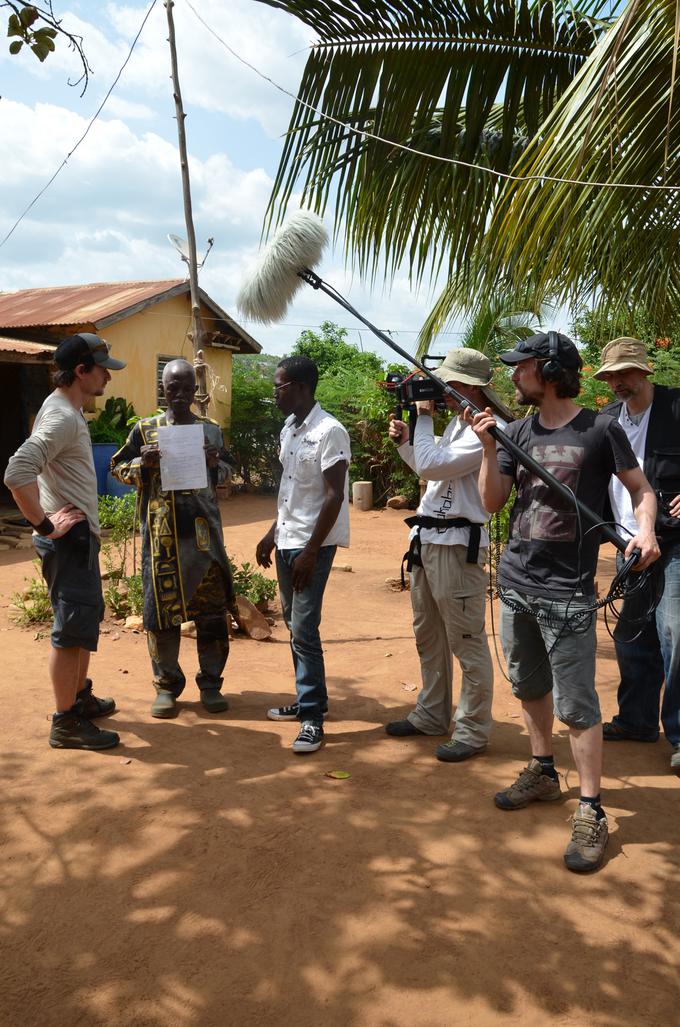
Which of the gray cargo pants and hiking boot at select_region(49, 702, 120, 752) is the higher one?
the gray cargo pants

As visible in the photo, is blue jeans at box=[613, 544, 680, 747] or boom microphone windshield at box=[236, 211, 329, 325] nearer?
boom microphone windshield at box=[236, 211, 329, 325]

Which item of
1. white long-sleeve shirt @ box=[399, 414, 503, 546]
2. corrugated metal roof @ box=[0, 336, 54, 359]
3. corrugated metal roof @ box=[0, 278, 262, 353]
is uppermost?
corrugated metal roof @ box=[0, 278, 262, 353]

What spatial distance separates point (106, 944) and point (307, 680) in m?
1.88

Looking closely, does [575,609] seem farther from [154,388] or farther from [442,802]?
[154,388]

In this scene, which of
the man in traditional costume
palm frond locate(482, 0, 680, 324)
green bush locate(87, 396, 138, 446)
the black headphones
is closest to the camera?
the black headphones

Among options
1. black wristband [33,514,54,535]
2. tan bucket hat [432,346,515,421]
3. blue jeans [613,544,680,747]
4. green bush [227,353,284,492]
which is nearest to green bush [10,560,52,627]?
black wristband [33,514,54,535]

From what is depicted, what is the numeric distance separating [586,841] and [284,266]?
3.02m

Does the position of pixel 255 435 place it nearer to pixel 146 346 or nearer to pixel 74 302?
pixel 146 346

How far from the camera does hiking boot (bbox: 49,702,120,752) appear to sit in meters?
4.27

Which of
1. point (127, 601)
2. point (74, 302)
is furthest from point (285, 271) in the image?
point (74, 302)

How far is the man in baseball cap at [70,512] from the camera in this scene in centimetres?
399

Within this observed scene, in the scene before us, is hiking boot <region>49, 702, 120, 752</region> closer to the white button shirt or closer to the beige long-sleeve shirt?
the beige long-sleeve shirt

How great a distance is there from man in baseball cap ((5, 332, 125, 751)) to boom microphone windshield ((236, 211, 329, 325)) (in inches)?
33.1

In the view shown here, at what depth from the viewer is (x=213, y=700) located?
16.1 ft
